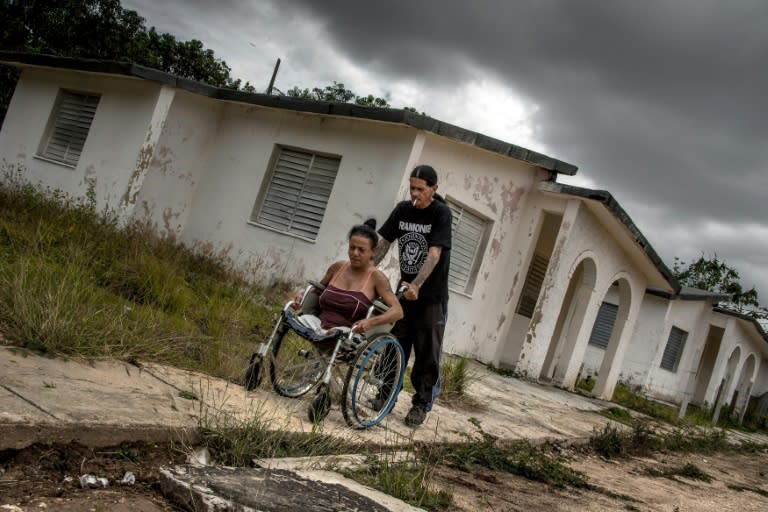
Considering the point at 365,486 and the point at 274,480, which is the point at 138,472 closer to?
the point at 274,480

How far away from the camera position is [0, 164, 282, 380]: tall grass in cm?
412

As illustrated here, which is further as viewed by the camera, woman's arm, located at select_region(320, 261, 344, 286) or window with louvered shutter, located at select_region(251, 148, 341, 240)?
window with louvered shutter, located at select_region(251, 148, 341, 240)

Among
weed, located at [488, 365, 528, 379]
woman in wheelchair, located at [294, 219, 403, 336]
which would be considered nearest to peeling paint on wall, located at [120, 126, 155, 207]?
weed, located at [488, 365, 528, 379]

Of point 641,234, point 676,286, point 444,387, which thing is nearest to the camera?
point 444,387

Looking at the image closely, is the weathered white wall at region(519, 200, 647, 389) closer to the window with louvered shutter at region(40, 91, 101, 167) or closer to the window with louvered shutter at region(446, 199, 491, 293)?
the window with louvered shutter at region(446, 199, 491, 293)

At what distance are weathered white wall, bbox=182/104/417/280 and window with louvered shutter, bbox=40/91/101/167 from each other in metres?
2.61

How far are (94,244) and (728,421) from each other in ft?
65.3

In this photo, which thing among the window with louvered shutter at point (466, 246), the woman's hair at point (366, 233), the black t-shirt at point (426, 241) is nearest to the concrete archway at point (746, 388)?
the window with louvered shutter at point (466, 246)

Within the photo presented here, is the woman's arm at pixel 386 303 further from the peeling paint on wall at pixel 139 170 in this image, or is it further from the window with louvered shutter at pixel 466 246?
the peeling paint on wall at pixel 139 170

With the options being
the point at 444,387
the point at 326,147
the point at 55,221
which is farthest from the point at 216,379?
the point at 326,147

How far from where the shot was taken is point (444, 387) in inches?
265

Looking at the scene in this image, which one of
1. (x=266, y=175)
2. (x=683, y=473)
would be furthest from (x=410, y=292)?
(x=266, y=175)

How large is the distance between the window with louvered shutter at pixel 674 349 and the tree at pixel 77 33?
2086 cm

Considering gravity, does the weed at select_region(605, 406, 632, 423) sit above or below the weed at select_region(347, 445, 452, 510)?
above
